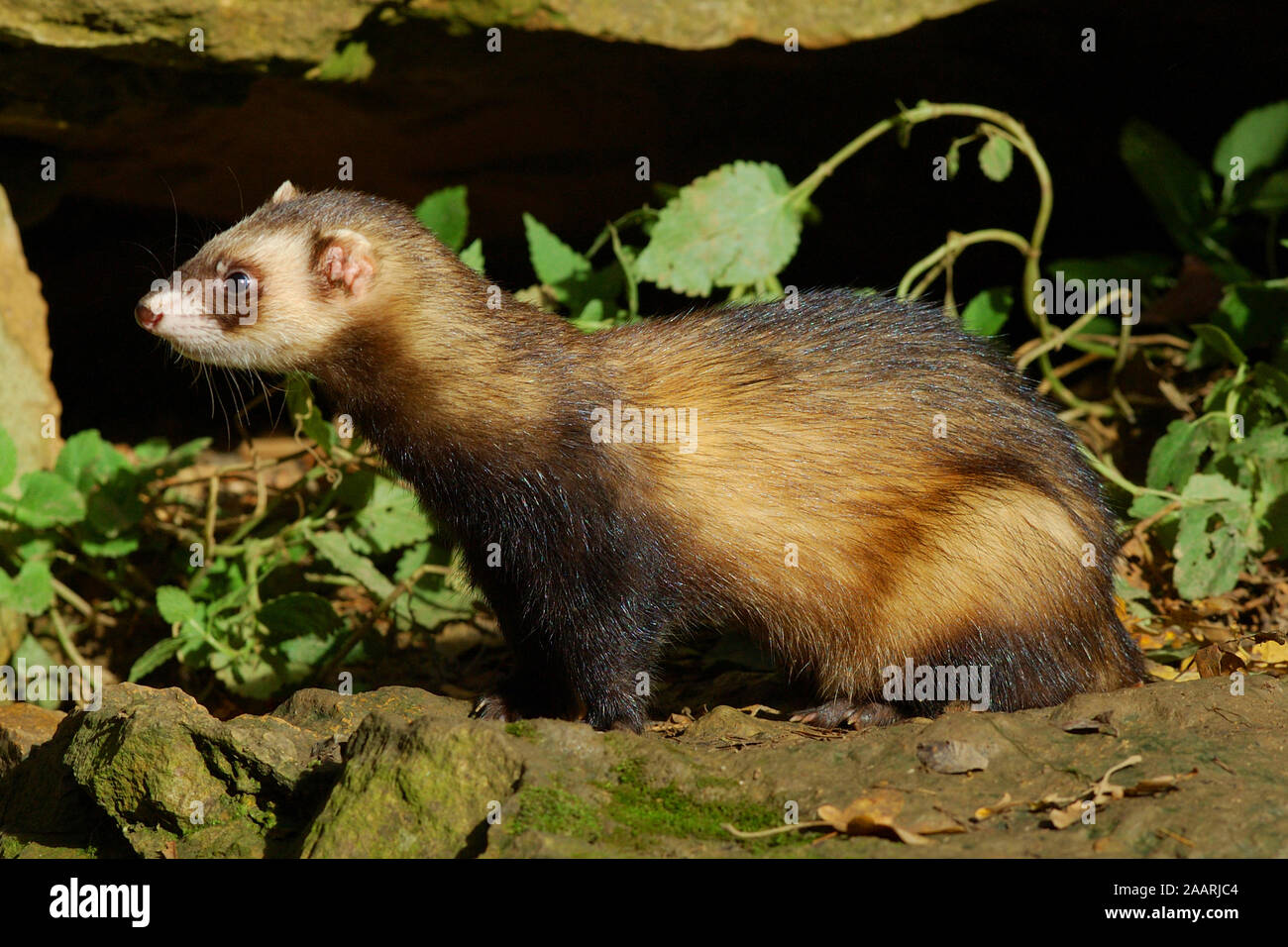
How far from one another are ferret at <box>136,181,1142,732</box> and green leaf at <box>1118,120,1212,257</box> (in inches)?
126

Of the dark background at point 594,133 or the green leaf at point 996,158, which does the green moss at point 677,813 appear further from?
the green leaf at point 996,158

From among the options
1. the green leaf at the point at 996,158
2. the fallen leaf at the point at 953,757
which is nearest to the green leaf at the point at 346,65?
the green leaf at the point at 996,158

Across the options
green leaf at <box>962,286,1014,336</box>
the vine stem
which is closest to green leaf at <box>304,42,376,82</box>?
the vine stem

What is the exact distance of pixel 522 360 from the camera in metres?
4.99

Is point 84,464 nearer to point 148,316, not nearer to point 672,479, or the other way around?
point 148,316

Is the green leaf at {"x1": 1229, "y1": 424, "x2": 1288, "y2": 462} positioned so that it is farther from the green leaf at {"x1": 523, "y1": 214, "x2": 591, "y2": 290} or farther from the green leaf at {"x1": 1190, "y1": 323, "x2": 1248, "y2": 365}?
the green leaf at {"x1": 523, "y1": 214, "x2": 591, "y2": 290}

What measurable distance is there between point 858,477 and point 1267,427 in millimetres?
2729

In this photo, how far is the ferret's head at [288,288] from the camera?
4879 millimetres

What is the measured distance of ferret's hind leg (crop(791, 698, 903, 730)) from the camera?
5.14 m

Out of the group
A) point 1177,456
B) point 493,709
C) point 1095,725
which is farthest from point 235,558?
point 1177,456

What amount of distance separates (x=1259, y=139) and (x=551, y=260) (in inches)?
163

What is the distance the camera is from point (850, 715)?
17.1 feet
